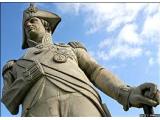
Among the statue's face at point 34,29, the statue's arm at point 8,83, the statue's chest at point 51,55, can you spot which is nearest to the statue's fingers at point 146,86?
the statue's chest at point 51,55

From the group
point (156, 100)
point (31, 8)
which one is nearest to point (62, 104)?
point (156, 100)

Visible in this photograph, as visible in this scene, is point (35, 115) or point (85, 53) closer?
point (35, 115)

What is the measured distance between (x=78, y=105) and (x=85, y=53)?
212 cm

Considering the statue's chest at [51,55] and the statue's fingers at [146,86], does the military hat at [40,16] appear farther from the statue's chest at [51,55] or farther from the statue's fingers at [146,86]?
the statue's fingers at [146,86]

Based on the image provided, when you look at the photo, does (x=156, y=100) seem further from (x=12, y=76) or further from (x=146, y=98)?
(x=12, y=76)

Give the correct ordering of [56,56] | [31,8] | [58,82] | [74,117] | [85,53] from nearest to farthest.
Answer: [74,117] < [58,82] < [56,56] < [85,53] < [31,8]

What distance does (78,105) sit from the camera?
909cm

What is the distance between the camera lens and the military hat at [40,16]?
38.5 ft

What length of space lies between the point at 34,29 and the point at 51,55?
4.47 ft

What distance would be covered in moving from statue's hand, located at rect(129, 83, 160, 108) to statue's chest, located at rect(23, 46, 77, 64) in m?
1.53

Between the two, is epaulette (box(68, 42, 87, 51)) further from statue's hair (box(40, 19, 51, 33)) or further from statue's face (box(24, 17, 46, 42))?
statue's hair (box(40, 19, 51, 33))

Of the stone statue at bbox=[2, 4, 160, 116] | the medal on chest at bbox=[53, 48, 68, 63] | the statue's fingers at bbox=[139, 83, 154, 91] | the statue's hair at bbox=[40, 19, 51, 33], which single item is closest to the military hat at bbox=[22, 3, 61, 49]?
the statue's hair at bbox=[40, 19, 51, 33]

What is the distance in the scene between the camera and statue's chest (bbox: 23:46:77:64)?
10091 millimetres

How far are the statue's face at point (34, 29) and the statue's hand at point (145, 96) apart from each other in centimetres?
275
